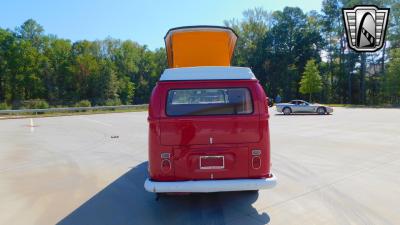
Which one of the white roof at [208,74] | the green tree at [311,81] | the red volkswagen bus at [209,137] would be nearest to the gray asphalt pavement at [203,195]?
the red volkswagen bus at [209,137]

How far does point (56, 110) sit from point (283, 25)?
171ft

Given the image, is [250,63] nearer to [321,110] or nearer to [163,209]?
[321,110]

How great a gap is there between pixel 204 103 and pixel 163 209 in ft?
6.13

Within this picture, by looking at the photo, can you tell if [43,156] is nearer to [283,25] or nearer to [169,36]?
[169,36]

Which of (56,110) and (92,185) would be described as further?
(56,110)

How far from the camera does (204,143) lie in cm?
537

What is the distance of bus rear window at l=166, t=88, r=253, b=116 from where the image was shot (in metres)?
5.50

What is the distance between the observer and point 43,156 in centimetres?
1079

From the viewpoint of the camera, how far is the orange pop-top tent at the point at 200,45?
31.4 ft

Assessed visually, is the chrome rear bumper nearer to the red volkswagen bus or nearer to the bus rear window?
the red volkswagen bus

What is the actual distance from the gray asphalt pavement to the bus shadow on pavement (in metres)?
0.02

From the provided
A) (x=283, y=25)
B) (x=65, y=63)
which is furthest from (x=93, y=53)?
(x=283, y=25)

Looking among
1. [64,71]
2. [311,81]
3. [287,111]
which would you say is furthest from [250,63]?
[287,111]

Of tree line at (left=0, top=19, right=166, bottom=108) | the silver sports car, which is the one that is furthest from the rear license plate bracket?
tree line at (left=0, top=19, right=166, bottom=108)
